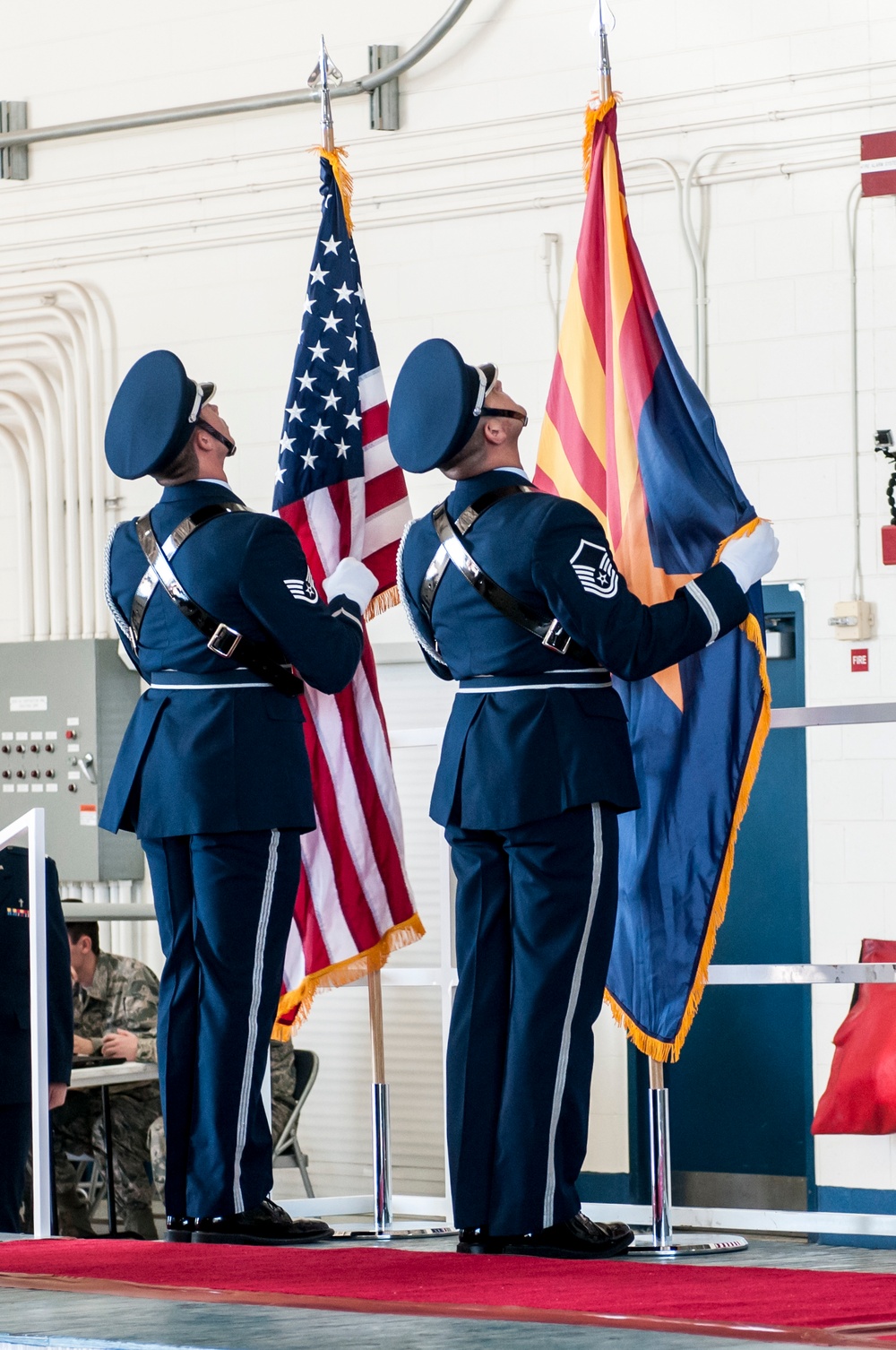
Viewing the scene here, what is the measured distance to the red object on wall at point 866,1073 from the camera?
5.86m

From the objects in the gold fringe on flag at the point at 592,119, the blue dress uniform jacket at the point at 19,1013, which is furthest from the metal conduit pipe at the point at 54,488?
the gold fringe on flag at the point at 592,119

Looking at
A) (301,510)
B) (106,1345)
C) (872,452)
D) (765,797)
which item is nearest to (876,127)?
(872,452)

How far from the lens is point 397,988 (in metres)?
7.08

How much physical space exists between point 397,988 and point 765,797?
5.02 feet

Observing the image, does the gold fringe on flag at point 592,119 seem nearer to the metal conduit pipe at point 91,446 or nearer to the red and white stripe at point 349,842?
the red and white stripe at point 349,842

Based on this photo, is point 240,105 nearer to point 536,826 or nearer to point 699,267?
point 699,267

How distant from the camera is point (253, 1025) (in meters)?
3.43

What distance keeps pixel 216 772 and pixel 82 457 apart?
3917 mm

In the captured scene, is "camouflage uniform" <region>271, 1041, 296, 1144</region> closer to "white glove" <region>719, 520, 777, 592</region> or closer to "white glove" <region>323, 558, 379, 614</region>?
"white glove" <region>323, 558, 379, 614</region>

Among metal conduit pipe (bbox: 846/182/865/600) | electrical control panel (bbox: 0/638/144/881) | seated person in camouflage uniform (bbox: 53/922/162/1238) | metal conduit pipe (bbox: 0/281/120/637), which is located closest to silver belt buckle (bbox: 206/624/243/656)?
seated person in camouflage uniform (bbox: 53/922/162/1238)

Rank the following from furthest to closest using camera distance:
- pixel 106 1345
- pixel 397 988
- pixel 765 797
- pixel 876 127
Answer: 1. pixel 397 988
2. pixel 765 797
3. pixel 876 127
4. pixel 106 1345

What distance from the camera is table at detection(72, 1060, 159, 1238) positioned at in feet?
18.4

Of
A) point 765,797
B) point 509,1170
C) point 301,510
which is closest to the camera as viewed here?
point 509,1170

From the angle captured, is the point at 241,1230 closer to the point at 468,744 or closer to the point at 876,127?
the point at 468,744
